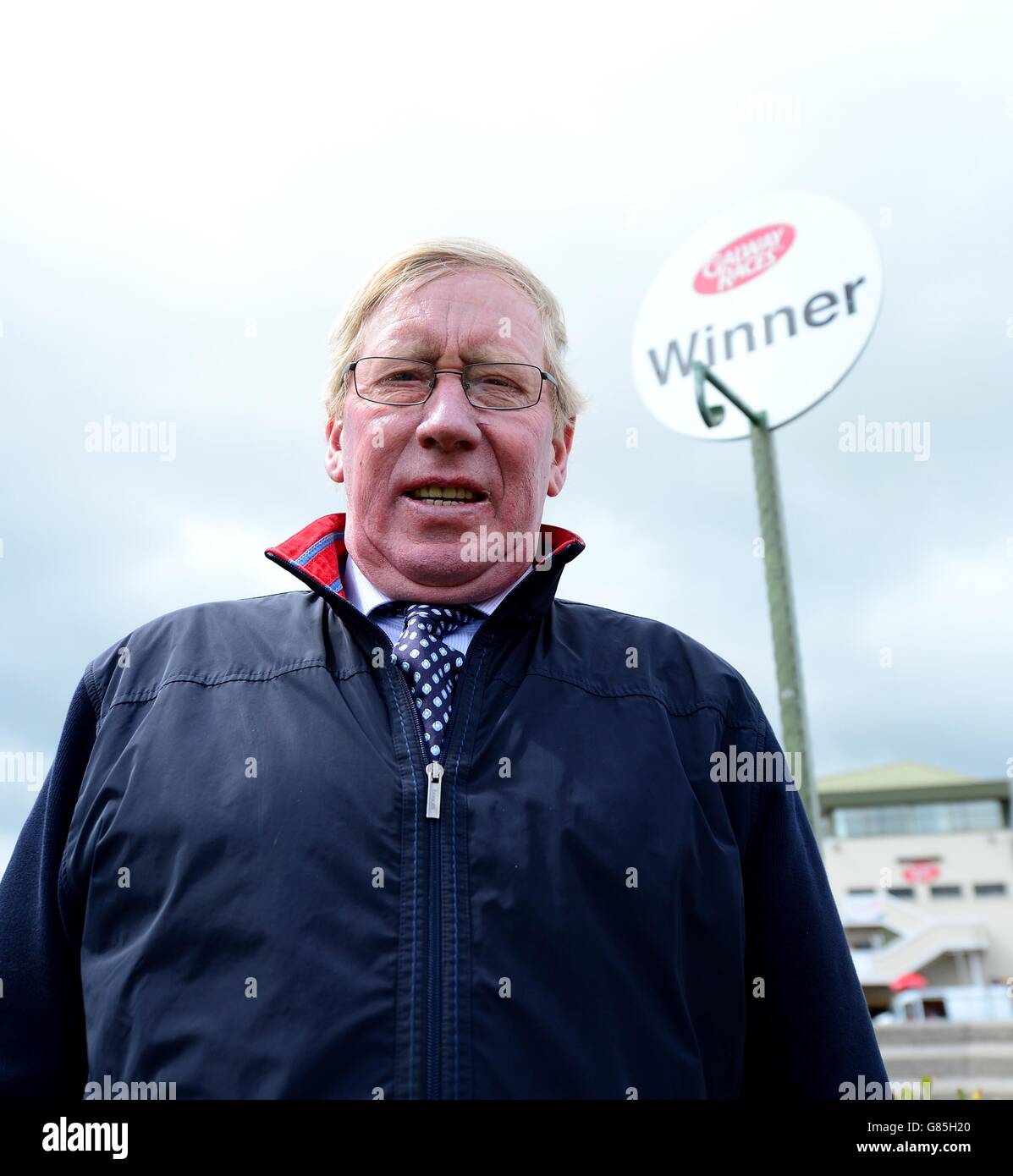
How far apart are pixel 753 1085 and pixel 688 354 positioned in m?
7.49

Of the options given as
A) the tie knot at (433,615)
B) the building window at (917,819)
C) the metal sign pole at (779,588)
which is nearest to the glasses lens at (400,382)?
the tie knot at (433,615)

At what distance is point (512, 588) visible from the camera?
5.95 feet

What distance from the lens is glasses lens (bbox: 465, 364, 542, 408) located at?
194cm

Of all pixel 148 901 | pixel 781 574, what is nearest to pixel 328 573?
pixel 148 901

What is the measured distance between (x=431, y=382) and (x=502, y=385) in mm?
137

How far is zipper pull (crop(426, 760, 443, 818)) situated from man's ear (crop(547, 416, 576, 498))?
2.66ft

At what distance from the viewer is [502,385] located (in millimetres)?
1962

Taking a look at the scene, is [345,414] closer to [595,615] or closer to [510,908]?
[595,615]

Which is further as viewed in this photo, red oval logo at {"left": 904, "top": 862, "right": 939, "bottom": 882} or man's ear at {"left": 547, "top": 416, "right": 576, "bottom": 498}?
red oval logo at {"left": 904, "top": 862, "right": 939, "bottom": 882}

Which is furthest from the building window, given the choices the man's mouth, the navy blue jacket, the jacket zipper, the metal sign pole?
the jacket zipper

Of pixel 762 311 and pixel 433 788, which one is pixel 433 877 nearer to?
pixel 433 788

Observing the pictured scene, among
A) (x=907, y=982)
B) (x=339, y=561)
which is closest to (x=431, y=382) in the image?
(x=339, y=561)

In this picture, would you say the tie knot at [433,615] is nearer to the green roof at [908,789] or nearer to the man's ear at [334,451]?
the man's ear at [334,451]

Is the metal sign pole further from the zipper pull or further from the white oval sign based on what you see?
the zipper pull
